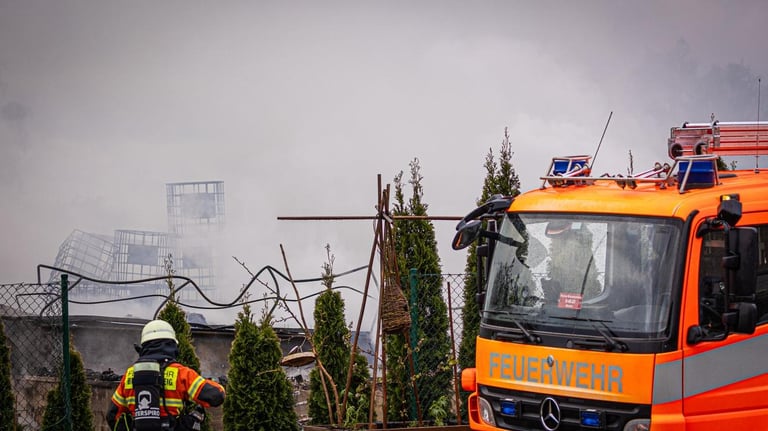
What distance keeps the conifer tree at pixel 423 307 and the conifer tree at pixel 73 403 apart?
3.53 metres

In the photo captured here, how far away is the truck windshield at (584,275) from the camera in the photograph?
573 cm

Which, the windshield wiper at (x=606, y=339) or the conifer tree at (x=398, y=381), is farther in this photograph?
the conifer tree at (x=398, y=381)

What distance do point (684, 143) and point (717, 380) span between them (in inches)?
103

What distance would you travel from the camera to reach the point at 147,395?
6676mm

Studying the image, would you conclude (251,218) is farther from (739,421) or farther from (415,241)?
(739,421)

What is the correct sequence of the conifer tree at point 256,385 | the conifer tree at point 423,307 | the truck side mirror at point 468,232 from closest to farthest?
the truck side mirror at point 468,232
the conifer tree at point 256,385
the conifer tree at point 423,307

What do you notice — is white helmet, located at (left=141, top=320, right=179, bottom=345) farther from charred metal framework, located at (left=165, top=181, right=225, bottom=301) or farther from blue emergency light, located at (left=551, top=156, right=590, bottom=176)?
charred metal framework, located at (left=165, top=181, right=225, bottom=301)

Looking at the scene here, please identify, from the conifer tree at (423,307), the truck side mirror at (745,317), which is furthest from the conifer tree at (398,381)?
the truck side mirror at (745,317)

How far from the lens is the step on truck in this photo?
5.62 m

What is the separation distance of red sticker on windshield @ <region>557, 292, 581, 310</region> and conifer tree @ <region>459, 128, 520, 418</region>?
4508mm

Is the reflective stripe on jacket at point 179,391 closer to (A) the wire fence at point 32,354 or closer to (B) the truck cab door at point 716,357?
(A) the wire fence at point 32,354

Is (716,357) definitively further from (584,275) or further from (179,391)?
(179,391)

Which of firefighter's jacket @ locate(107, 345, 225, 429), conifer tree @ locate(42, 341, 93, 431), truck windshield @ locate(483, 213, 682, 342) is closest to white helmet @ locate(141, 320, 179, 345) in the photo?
firefighter's jacket @ locate(107, 345, 225, 429)

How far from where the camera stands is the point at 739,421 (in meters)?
5.86
